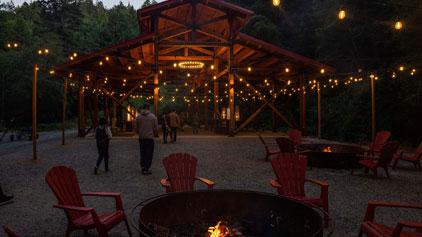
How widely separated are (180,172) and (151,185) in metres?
2.26

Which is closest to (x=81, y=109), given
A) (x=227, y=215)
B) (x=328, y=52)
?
(x=227, y=215)

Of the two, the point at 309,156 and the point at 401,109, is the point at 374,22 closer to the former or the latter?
the point at 401,109

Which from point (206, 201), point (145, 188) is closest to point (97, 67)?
point (145, 188)

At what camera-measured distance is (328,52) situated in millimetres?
28469

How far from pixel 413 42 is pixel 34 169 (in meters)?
18.3

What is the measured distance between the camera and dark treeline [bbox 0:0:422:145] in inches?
677

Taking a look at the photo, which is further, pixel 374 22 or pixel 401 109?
pixel 374 22

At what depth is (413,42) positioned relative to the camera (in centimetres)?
1573

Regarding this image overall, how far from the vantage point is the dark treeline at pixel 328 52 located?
56.4ft

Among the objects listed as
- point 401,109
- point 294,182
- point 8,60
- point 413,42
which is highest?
point 8,60

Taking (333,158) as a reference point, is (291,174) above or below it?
above

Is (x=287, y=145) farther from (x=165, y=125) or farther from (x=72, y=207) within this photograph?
(x=165, y=125)

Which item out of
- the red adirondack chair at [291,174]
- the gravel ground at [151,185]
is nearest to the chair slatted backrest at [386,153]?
the gravel ground at [151,185]

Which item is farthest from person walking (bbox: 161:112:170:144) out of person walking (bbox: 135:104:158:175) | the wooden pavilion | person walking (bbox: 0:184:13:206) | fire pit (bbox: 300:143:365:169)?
person walking (bbox: 0:184:13:206)
